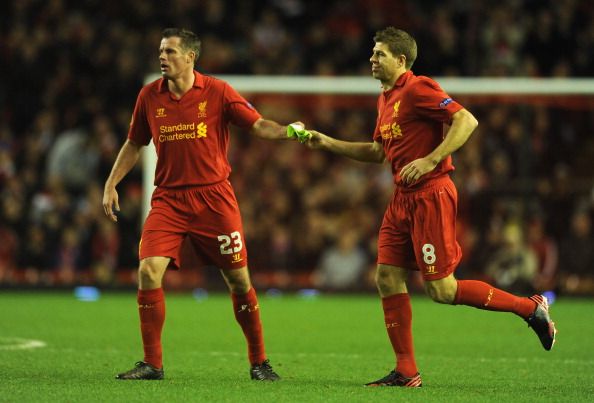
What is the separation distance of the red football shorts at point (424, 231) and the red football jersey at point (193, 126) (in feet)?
3.92

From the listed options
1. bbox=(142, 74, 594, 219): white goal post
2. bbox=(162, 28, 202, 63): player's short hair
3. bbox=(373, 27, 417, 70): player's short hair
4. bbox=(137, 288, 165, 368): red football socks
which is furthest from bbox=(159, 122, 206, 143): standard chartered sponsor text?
bbox=(142, 74, 594, 219): white goal post

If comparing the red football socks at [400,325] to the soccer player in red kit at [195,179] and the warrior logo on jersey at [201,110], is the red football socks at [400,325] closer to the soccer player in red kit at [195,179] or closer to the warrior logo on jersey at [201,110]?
the soccer player in red kit at [195,179]

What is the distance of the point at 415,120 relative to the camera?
305 inches

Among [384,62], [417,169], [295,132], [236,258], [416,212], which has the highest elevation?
[384,62]

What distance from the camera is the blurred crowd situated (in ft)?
56.6

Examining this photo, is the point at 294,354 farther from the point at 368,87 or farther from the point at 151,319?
the point at 368,87

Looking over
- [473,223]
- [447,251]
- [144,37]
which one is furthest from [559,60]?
[447,251]

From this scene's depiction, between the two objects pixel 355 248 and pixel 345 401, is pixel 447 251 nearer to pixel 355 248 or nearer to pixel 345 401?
pixel 345 401

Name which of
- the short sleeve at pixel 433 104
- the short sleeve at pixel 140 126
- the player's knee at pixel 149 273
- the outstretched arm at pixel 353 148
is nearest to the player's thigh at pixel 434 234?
the short sleeve at pixel 433 104

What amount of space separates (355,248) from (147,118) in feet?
30.4

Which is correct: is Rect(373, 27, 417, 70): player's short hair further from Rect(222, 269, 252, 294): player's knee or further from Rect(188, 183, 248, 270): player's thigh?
Rect(222, 269, 252, 294): player's knee

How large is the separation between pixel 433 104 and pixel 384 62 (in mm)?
451

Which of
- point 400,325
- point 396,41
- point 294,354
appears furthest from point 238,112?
point 294,354

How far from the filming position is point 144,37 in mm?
20391
